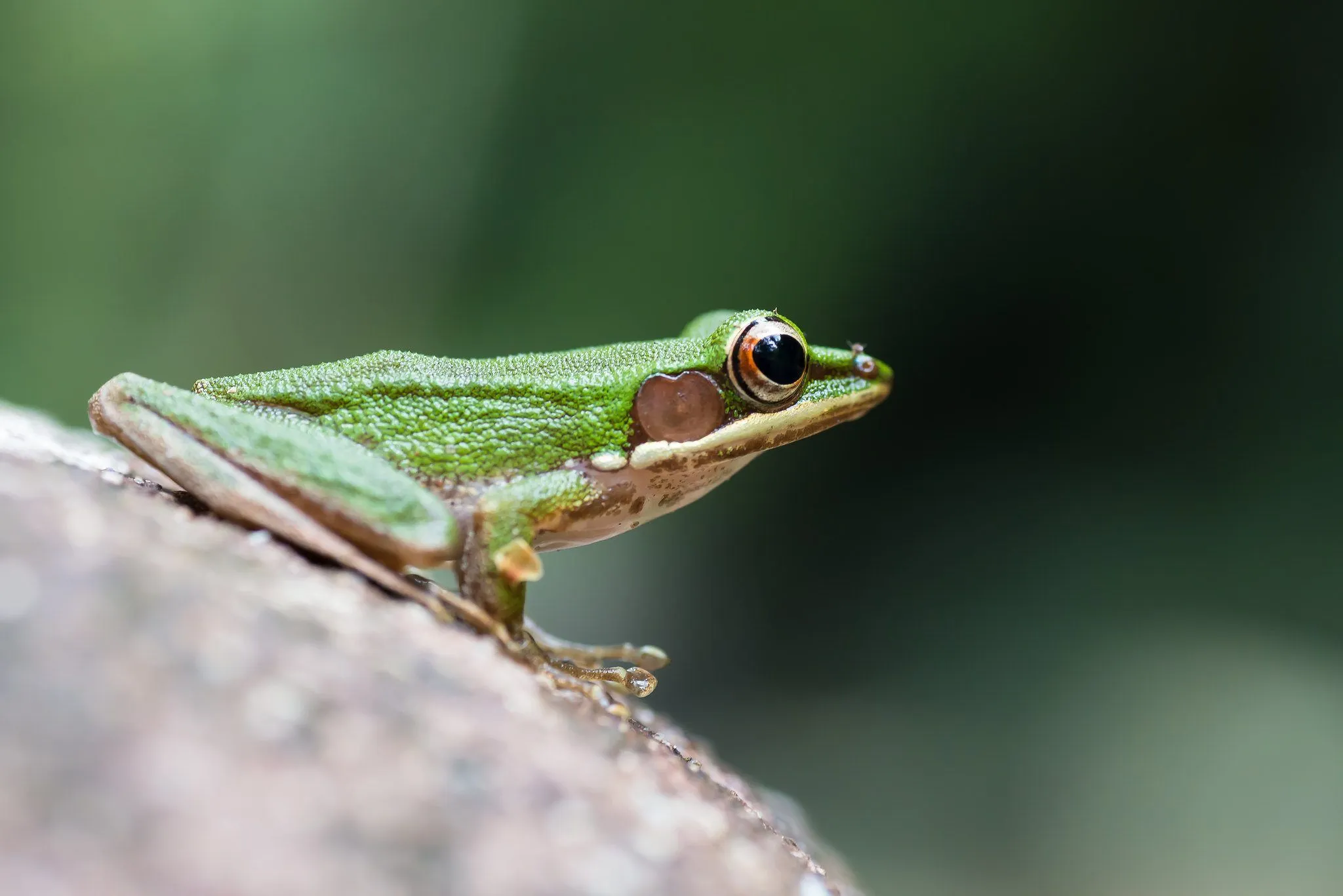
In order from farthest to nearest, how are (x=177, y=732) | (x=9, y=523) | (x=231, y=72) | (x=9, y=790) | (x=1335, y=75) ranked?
(x=231, y=72), (x=1335, y=75), (x=9, y=523), (x=177, y=732), (x=9, y=790)

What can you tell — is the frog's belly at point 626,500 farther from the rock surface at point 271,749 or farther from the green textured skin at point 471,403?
the rock surface at point 271,749

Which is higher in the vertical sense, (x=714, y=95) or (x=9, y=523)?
(x=714, y=95)

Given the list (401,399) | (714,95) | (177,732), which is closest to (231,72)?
(714,95)

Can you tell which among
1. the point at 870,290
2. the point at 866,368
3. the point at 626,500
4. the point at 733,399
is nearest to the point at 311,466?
the point at 626,500

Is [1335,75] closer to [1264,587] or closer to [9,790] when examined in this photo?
[1264,587]

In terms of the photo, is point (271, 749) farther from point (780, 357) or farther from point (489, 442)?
point (780, 357)

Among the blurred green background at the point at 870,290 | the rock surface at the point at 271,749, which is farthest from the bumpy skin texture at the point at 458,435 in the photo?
the blurred green background at the point at 870,290
